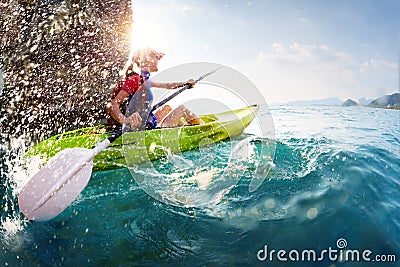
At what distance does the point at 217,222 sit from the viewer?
279cm

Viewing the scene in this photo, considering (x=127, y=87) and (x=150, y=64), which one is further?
(x=150, y=64)

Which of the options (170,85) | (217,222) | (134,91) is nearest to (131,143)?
(134,91)

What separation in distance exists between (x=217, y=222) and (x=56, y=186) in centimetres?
155

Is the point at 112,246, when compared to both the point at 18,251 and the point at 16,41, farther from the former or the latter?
the point at 16,41

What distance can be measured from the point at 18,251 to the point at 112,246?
2.41 feet

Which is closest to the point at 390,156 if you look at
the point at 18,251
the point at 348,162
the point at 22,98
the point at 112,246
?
the point at 348,162

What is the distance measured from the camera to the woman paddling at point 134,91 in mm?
3848

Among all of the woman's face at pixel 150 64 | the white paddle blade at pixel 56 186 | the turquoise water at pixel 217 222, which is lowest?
the turquoise water at pixel 217 222

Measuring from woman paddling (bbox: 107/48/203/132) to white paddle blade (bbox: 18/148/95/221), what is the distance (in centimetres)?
79

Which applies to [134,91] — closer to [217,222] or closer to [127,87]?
[127,87]

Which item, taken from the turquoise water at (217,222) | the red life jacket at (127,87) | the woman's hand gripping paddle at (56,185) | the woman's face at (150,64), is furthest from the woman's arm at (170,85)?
the woman's hand gripping paddle at (56,185)

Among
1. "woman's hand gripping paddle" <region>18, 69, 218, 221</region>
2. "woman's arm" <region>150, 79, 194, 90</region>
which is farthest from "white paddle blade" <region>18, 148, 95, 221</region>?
"woman's arm" <region>150, 79, 194, 90</region>

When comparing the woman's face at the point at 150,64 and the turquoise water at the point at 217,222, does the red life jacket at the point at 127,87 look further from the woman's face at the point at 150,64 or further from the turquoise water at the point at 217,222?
the turquoise water at the point at 217,222

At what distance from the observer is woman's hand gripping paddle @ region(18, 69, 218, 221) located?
110 inches
